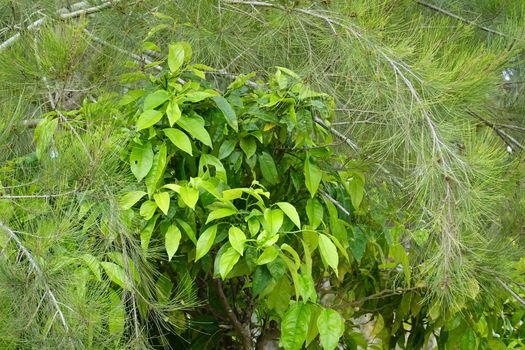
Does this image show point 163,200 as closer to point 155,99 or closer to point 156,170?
point 156,170

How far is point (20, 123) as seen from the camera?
6.02 ft

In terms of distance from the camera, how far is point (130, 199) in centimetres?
→ 163

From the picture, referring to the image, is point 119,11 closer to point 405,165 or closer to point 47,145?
point 47,145

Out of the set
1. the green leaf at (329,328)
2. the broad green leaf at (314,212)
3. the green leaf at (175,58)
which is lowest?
the green leaf at (329,328)

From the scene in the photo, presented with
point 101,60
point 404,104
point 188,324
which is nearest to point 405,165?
point 404,104

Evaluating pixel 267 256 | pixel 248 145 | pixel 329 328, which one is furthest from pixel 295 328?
pixel 248 145

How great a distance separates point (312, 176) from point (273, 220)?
20 centimetres

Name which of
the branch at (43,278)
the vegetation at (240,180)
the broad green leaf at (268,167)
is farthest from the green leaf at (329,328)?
the branch at (43,278)

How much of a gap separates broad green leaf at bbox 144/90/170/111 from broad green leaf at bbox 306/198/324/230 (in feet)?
1.23

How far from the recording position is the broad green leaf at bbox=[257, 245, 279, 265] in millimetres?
1581

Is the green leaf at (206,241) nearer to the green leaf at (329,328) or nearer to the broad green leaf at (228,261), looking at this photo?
the broad green leaf at (228,261)

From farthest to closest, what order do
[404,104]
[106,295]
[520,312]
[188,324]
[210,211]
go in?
[520,312], [188,324], [404,104], [210,211], [106,295]

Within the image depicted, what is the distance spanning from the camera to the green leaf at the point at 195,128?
170 centimetres

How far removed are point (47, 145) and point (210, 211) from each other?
35 centimetres
